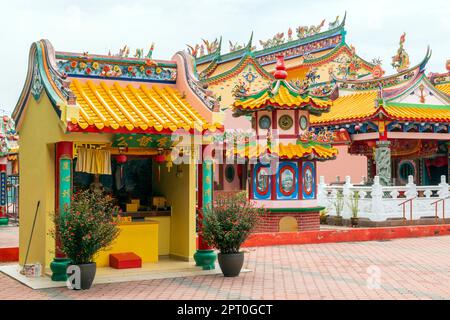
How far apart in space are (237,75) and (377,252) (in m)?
18.7

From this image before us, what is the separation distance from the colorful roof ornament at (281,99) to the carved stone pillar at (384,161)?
4.17 metres

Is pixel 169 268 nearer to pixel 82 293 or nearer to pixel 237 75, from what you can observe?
pixel 82 293

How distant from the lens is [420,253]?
14555 millimetres

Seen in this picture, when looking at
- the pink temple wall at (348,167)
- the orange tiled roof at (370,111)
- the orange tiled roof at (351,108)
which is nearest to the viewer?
the orange tiled roof at (370,111)

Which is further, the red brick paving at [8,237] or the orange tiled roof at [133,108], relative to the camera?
the red brick paving at [8,237]

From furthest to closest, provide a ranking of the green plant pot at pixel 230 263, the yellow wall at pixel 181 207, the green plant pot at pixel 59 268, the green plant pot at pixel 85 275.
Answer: the yellow wall at pixel 181 207 → the green plant pot at pixel 230 263 → the green plant pot at pixel 59 268 → the green plant pot at pixel 85 275

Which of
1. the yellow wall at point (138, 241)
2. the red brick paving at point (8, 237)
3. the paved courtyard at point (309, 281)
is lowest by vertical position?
the paved courtyard at point (309, 281)

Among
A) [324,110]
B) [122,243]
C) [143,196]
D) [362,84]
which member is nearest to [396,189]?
[324,110]

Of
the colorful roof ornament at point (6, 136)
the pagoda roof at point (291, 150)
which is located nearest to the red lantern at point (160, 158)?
the pagoda roof at point (291, 150)

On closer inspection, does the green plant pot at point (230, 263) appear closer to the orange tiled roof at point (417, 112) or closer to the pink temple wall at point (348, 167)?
the orange tiled roof at point (417, 112)

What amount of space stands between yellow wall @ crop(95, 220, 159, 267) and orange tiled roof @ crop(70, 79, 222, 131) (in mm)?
2057

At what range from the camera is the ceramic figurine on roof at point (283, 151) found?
733 inches

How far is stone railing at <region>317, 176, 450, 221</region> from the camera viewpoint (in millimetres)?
21328

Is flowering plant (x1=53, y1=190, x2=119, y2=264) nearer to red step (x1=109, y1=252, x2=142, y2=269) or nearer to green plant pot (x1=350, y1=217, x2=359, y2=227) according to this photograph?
red step (x1=109, y1=252, x2=142, y2=269)
